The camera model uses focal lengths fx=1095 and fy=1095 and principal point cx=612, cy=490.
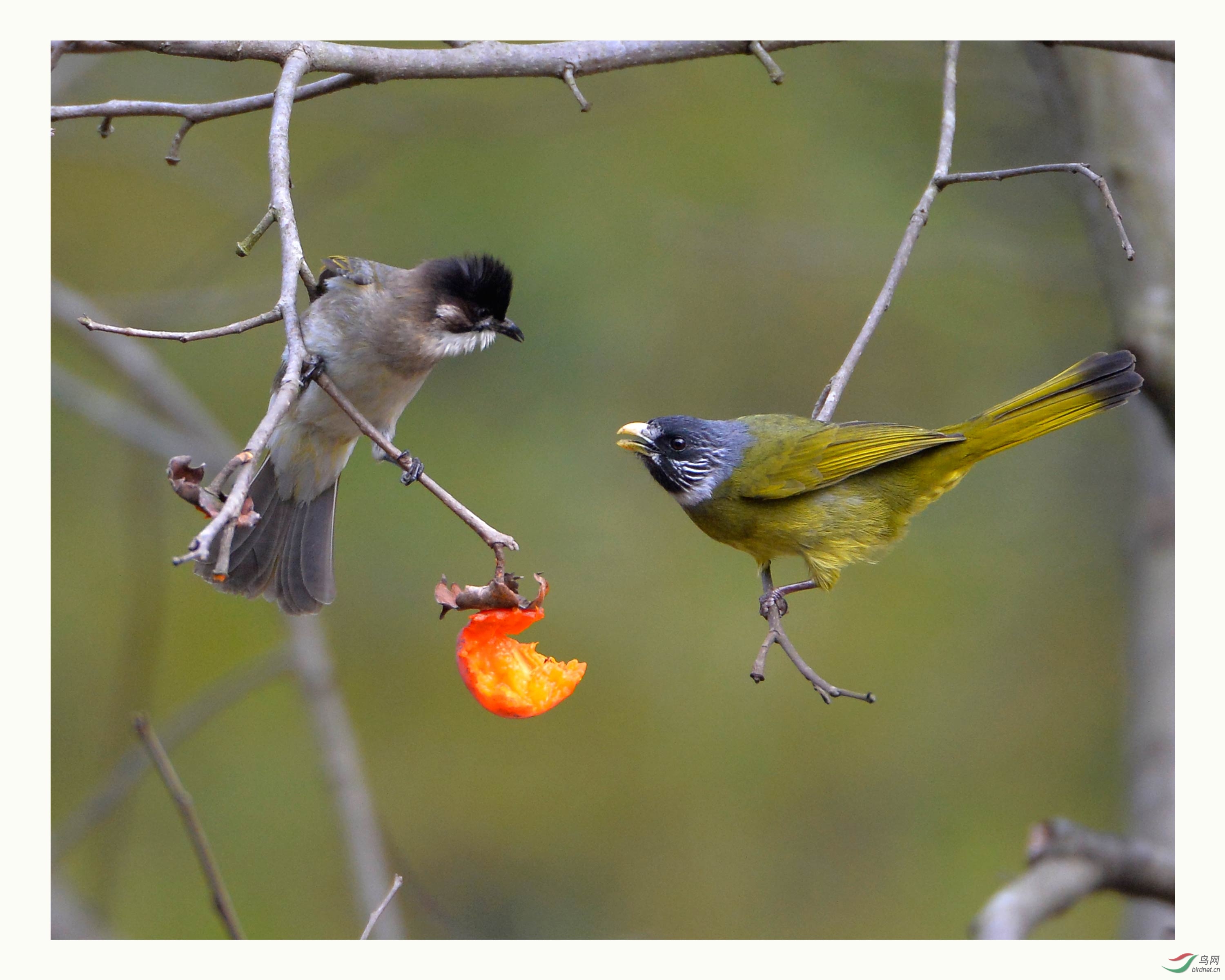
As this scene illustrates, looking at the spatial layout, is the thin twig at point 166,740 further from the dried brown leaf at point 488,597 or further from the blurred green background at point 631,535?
the dried brown leaf at point 488,597

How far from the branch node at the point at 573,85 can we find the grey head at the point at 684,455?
100cm

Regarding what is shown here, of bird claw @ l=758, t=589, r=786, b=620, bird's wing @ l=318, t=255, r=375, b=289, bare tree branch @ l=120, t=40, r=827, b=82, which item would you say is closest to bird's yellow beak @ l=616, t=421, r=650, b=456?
bird claw @ l=758, t=589, r=786, b=620

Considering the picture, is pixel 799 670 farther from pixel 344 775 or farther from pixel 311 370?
pixel 344 775

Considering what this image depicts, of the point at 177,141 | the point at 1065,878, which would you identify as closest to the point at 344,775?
the point at 177,141

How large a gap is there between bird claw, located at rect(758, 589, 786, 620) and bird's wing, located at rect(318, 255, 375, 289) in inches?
53.6

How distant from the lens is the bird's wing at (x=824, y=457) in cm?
287

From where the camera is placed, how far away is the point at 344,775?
2.98m

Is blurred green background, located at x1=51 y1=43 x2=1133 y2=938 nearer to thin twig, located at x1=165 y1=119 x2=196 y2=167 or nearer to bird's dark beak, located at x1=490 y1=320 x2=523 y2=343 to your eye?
bird's dark beak, located at x1=490 y1=320 x2=523 y2=343

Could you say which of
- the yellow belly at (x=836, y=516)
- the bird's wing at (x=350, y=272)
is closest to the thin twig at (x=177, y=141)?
the bird's wing at (x=350, y=272)

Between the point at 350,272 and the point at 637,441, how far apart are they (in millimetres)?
911

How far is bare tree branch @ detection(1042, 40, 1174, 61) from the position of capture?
2508 millimetres

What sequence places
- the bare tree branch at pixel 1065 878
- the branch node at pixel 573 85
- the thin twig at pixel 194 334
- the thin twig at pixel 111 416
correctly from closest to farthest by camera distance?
the thin twig at pixel 194 334, the branch node at pixel 573 85, the bare tree branch at pixel 1065 878, the thin twig at pixel 111 416
